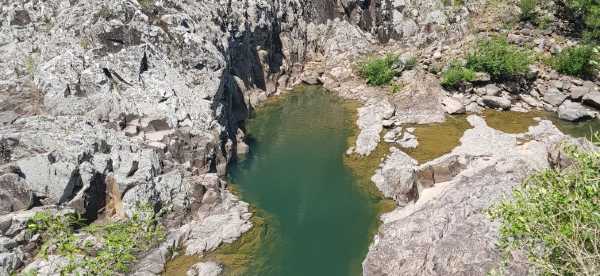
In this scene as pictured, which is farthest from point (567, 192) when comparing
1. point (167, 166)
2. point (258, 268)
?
point (167, 166)

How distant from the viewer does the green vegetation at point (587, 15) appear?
5412 cm

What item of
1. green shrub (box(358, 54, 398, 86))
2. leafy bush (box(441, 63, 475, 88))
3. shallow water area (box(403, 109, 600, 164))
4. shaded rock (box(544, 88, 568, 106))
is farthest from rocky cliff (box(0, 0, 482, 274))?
shaded rock (box(544, 88, 568, 106))

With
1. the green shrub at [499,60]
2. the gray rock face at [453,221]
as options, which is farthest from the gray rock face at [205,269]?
the green shrub at [499,60]

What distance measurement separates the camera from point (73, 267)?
10055mm

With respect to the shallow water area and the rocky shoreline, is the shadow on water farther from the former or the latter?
the shallow water area

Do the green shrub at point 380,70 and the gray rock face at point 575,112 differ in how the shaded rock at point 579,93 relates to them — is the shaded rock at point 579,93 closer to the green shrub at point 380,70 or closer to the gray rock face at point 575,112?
the gray rock face at point 575,112

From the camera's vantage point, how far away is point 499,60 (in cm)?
5194

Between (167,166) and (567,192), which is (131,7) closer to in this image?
(167,166)

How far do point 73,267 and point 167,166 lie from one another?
25516 mm

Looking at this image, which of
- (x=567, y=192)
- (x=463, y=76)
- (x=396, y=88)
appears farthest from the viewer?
(x=396, y=88)

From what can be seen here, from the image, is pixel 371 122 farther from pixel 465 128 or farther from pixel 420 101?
pixel 465 128

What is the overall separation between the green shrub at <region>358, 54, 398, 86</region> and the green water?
5.78 m

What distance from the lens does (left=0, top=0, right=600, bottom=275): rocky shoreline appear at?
27.8 m

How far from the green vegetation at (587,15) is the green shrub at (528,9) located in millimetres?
4219
